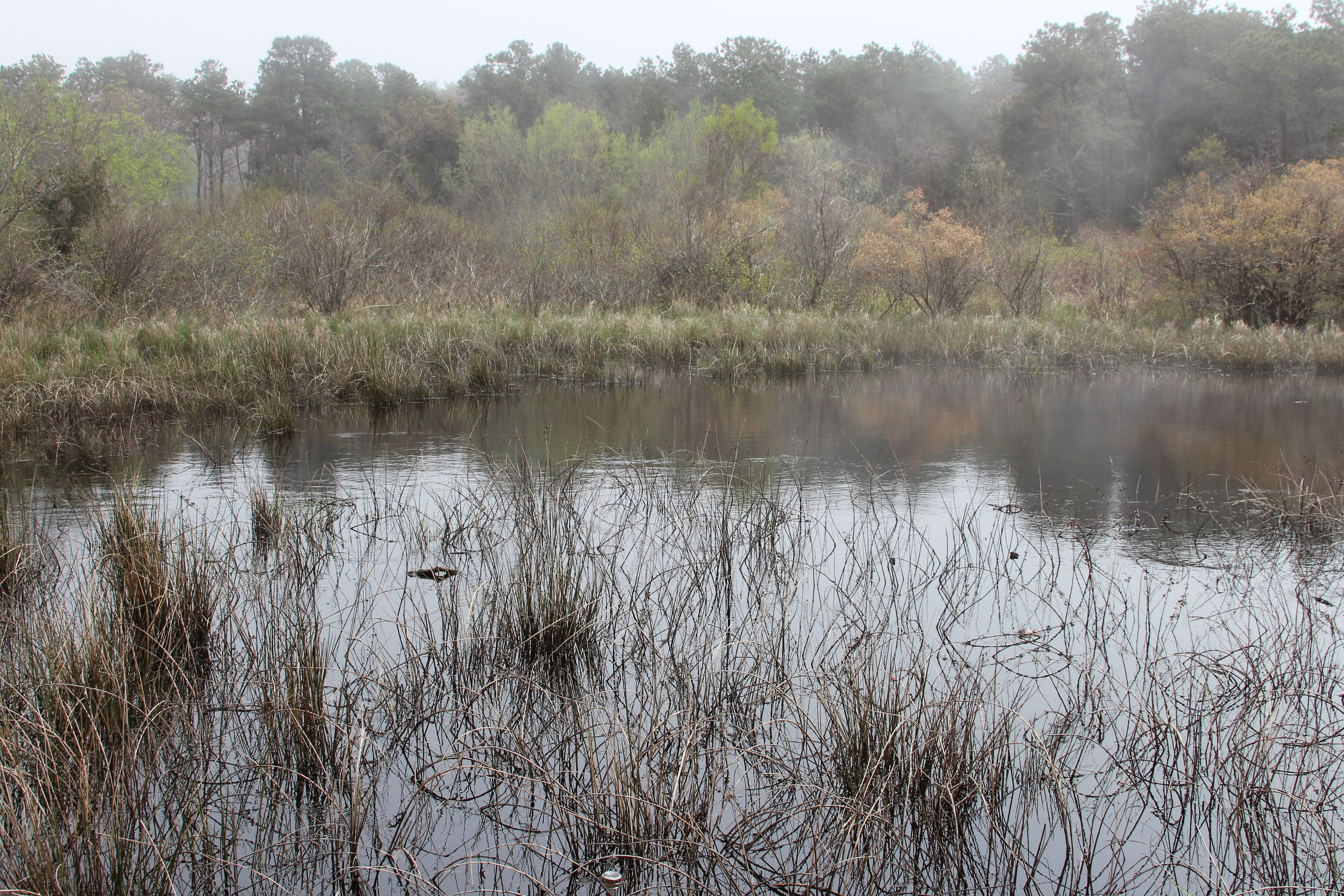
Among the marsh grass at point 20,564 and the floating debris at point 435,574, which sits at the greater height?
the marsh grass at point 20,564

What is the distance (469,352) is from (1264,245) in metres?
16.0

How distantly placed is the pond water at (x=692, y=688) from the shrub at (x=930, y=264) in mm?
15932

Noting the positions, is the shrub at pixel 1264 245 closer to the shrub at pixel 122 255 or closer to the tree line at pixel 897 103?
the tree line at pixel 897 103

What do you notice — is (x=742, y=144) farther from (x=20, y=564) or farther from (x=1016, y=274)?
(x=20, y=564)

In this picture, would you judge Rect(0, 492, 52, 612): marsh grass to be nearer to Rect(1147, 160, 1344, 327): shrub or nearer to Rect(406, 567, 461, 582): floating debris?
Rect(406, 567, 461, 582): floating debris

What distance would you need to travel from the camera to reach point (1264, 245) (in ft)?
58.8

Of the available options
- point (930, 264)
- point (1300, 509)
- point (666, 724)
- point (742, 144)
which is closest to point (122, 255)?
point (666, 724)

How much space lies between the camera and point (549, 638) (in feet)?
11.9

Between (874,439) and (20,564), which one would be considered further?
(874,439)

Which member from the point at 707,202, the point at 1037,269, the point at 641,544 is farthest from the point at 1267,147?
the point at 641,544

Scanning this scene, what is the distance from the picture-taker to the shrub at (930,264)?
21453 millimetres

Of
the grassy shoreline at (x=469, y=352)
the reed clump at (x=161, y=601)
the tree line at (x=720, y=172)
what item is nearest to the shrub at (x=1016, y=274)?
the tree line at (x=720, y=172)

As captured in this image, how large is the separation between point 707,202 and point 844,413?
482 inches

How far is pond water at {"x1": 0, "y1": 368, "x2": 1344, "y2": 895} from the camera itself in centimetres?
231
